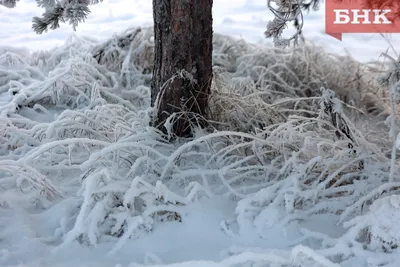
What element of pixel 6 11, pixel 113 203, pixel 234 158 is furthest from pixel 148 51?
pixel 6 11

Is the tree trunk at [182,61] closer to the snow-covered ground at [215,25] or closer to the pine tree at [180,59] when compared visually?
the pine tree at [180,59]

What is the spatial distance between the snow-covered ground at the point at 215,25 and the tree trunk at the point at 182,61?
60.0 inches

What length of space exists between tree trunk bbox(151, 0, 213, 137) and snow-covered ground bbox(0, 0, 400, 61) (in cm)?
153

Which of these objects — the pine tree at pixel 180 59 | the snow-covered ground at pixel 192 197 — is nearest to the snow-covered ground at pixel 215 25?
the pine tree at pixel 180 59

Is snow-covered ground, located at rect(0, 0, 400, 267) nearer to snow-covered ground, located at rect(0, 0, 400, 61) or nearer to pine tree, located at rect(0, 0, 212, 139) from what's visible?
pine tree, located at rect(0, 0, 212, 139)

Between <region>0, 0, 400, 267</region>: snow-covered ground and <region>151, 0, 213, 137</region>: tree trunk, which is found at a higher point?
<region>151, 0, 213, 137</region>: tree trunk

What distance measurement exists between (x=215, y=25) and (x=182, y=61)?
8.41 ft

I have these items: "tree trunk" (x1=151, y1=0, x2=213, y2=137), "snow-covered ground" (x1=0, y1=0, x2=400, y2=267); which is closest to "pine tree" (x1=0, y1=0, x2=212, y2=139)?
"tree trunk" (x1=151, y1=0, x2=213, y2=137)

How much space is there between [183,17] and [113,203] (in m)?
0.78

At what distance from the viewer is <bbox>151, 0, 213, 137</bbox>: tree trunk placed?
6.31ft

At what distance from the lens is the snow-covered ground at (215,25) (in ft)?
13.0

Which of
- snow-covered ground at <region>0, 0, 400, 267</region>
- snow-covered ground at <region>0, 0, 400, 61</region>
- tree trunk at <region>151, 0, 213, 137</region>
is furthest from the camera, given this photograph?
snow-covered ground at <region>0, 0, 400, 61</region>

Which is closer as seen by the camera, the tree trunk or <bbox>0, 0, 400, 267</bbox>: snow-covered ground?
<bbox>0, 0, 400, 267</bbox>: snow-covered ground

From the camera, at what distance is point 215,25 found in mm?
4426
